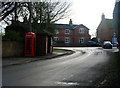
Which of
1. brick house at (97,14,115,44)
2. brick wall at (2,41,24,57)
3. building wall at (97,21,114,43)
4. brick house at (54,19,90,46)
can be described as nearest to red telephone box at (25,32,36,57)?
brick wall at (2,41,24,57)

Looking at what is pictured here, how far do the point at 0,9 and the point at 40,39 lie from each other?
5468 millimetres

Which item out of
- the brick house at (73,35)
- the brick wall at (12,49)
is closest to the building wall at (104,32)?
the brick house at (73,35)

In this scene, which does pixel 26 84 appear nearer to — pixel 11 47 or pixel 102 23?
pixel 11 47

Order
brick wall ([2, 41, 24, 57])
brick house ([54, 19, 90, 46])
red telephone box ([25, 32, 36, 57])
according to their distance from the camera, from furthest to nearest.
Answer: brick house ([54, 19, 90, 46]) < red telephone box ([25, 32, 36, 57]) < brick wall ([2, 41, 24, 57])

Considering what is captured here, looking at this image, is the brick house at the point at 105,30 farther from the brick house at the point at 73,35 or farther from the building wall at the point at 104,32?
the brick house at the point at 73,35

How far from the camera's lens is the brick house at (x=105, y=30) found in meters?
50.6

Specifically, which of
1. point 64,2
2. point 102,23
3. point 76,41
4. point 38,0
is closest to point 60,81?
point 38,0

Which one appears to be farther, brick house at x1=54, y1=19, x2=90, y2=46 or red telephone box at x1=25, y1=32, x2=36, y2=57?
brick house at x1=54, y1=19, x2=90, y2=46

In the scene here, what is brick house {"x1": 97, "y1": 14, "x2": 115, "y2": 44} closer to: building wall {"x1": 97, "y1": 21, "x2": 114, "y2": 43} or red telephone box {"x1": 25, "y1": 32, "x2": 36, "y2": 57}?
building wall {"x1": 97, "y1": 21, "x2": 114, "y2": 43}

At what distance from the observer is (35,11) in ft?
65.4

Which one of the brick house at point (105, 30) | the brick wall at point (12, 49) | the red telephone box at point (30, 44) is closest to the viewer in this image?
the brick wall at point (12, 49)

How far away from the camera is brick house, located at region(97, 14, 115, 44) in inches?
1991

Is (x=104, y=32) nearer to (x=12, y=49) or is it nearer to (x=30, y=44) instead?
(x=30, y=44)

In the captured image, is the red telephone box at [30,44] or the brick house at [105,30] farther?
the brick house at [105,30]
